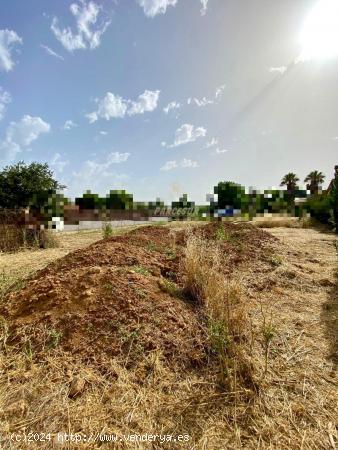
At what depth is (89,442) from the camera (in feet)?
5.16

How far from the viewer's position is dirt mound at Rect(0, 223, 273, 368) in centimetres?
227

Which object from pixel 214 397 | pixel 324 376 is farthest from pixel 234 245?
pixel 214 397

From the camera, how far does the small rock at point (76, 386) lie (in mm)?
1890

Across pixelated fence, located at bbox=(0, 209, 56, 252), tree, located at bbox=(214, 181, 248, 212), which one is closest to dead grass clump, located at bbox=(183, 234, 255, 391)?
pixelated fence, located at bbox=(0, 209, 56, 252)

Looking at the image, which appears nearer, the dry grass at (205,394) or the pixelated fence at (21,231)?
the dry grass at (205,394)

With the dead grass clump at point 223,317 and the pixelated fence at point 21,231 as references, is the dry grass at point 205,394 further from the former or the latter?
the pixelated fence at point 21,231

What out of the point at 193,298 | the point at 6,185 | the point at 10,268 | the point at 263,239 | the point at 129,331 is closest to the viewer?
the point at 129,331

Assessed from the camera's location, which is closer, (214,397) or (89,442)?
(89,442)

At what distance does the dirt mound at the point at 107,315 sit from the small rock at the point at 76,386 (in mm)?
173

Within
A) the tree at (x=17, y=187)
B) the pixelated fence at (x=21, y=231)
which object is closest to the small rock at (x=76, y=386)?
the pixelated fence at (x=21, y=231)

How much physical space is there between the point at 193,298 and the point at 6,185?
21.6 meters

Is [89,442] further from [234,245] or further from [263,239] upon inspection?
[263,239]

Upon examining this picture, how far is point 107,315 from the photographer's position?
2.52m

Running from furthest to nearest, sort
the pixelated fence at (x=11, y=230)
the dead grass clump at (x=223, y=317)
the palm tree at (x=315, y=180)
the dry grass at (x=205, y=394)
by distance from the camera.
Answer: the palm tree at (x=315, y=180)
the pixelated fence at (x=11, y=230)
the dead grass clump at (x=223, y=317)
the dry grass at (x=205, y=394)
